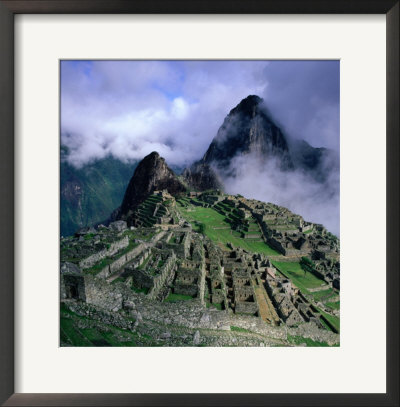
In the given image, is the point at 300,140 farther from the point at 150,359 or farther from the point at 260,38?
the point at 150,359

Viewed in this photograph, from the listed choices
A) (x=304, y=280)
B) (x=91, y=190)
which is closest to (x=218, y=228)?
(x=304, y=280)

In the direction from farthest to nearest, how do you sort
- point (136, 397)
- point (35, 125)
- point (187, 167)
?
point (187, 167), point (35, 125), point (136, 397)

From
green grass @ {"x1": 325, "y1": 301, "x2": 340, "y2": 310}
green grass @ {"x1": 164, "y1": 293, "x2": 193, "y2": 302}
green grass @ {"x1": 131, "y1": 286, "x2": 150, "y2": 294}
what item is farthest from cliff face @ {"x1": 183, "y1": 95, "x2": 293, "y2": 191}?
green grass @ {"x1": 325, "y1": 301, "x2": 340, "y2": 310}

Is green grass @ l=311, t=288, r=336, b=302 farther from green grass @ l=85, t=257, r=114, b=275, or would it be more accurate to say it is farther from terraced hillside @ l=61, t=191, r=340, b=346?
green grass @ l=85, t=257, r=114, b=275

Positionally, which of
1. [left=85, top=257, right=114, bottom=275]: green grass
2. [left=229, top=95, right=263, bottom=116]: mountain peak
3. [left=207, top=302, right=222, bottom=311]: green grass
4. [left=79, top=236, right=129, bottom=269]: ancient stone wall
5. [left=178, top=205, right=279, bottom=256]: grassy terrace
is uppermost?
[left=229, top=95, right=263, bottom=116]: mountain peak

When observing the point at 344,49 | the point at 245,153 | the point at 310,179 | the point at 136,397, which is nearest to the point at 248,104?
the point at 245,153
